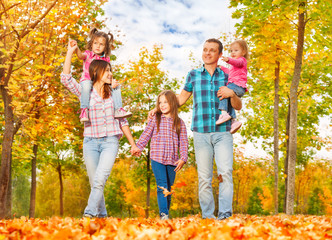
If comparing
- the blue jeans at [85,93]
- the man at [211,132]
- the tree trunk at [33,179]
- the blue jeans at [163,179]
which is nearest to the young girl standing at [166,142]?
the blue jeans at [163,179]

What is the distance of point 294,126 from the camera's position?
32.1 feet

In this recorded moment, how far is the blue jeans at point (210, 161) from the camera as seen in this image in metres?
4.62

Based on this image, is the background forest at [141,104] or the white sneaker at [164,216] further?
the background forest at [141,104]

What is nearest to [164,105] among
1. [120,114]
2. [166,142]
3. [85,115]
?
[166,142]

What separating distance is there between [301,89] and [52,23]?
Answer: 1171 centimetres

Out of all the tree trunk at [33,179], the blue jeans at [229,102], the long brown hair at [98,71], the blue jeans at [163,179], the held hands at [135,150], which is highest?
the long brown hair at [98,71]

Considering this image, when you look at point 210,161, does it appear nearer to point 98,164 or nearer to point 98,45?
point 98,164

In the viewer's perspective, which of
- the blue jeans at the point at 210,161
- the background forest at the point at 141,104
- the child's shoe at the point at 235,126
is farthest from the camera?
the background forest at the point at 141,104

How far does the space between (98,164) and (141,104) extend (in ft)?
50.5

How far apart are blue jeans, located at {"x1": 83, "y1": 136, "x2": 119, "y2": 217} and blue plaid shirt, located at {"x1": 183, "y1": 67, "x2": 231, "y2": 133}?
120 centimetres

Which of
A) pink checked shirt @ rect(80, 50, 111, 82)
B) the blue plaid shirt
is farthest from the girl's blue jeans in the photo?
the blue plaid shirt

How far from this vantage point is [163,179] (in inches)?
210

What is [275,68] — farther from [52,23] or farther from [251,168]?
[251,168]

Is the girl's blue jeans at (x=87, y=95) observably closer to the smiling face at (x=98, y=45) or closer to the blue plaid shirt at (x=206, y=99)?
the smiling face at (x=98, y=45)
